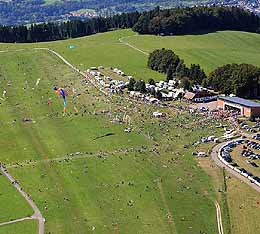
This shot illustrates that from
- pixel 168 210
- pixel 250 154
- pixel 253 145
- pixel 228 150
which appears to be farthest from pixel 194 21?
pixel 168 210

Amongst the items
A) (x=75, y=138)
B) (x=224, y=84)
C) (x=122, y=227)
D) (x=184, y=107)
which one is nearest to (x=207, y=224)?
(x=122, y=227)

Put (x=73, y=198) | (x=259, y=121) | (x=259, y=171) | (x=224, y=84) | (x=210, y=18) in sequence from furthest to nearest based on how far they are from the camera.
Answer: (x=210, y=18)
(x=224, y=84)
(x=259, y=121)
(x=259, y=171)
(x=73, y=198)

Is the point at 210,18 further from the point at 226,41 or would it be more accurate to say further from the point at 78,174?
the point at 78,174

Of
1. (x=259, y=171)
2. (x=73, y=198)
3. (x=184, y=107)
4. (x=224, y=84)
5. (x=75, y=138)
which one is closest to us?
(x=73, y=198)

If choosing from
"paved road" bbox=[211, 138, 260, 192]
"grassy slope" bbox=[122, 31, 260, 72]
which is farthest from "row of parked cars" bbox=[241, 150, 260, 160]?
"grassy slope" bbox=[122, 31, 260, 72]

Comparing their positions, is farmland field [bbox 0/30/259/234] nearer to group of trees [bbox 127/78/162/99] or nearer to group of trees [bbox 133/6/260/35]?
group of trees [bbox 127/78/162/99]

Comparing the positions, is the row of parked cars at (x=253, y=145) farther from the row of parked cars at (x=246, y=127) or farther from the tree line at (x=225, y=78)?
the tree line at (x=225, y=78)

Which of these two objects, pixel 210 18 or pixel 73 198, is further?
pixel 210 18

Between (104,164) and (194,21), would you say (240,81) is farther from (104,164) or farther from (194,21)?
(194,21)
